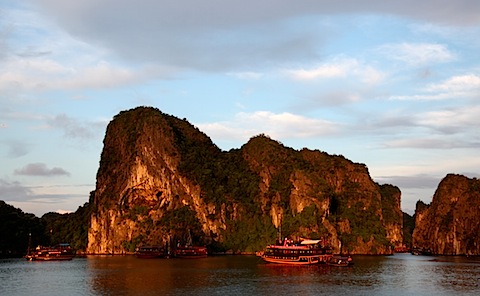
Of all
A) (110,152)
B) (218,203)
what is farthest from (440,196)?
(110,152)

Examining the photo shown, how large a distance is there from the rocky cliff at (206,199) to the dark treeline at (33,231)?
1241 centimetres

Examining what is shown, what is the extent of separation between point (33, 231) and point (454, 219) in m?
115

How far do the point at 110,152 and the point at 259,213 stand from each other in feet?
156

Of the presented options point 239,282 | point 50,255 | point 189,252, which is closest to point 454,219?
point 189,252

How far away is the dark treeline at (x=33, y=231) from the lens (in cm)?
14948

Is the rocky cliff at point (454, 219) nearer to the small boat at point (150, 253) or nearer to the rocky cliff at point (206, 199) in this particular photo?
the rocky cliff at point (206, 199)

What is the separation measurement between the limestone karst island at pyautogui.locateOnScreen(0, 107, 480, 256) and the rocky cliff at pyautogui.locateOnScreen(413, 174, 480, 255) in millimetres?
308

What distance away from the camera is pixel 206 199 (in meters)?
163

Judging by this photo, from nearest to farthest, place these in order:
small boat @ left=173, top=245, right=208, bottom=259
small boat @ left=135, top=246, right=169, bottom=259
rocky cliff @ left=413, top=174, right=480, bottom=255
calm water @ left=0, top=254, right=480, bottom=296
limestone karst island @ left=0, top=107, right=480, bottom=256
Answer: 1. calm water @ left=0, top=254, right=480, bottom=296
2. small boat @ left=135, top=246, right=169, bottom=259
3. small boat @ left=173, top=245, right=208, bottom=259
4. limestone karst island @ left=0, top=107, right=480, bottom=256
5. rocky cliff @ left=413, top=174, right=480, bottom=255

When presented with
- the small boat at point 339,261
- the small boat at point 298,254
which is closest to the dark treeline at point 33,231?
the small boat at point 298,254

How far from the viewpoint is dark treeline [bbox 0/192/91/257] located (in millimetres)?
149475

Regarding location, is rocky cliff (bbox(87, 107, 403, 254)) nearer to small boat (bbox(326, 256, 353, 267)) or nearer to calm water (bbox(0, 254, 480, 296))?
small boat (bbox(326, 256, 353, 267))

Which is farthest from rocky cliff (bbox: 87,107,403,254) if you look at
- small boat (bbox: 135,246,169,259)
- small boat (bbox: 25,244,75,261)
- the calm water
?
the calm water

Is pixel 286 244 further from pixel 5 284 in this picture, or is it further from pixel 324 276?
pixel 5 284
